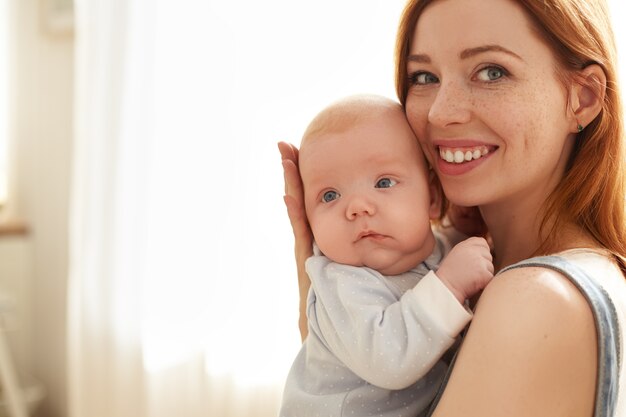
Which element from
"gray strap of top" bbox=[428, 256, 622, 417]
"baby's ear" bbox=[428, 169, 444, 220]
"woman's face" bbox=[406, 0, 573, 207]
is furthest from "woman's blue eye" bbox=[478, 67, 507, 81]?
"gray strap of top" bbox=[428, 256, 622, 417]

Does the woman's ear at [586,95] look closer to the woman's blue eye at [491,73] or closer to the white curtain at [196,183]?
the woman's blue eye at [491,73]

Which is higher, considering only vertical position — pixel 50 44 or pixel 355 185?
pixel 50 44

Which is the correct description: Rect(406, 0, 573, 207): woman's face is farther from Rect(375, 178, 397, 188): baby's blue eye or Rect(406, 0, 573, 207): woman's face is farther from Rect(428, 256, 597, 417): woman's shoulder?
Rect(428, 256, 597, 417): woman's shoulder

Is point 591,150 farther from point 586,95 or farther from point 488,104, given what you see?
point 488,104

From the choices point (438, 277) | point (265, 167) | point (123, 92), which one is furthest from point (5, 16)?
point (438, 277)

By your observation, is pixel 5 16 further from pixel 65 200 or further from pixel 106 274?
pixel 106 274

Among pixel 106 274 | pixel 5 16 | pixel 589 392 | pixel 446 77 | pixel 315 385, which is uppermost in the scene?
pixel 5 16

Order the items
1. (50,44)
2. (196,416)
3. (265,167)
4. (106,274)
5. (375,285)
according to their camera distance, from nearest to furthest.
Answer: (375,285) < (265,167) < (196,416) < (106,274) < (50,44)

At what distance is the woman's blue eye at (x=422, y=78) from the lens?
3.95ft

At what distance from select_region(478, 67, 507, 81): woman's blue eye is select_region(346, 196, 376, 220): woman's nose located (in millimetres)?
283

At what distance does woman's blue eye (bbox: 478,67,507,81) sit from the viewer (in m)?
1.07

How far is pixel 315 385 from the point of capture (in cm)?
113

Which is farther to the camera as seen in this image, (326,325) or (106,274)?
(106,274)

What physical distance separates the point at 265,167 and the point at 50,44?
1919mm
